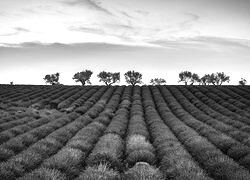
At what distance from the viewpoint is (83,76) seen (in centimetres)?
9788

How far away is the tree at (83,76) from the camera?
97.5m

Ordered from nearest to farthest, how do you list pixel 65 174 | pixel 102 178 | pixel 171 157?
pixel 102 178, pixel 65 174, pixel 171 157

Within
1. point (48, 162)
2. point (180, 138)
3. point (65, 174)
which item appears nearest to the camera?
point (65, 174)

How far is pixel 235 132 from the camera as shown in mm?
14336

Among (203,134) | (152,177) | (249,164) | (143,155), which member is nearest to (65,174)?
(152,177)

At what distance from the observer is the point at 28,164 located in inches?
352

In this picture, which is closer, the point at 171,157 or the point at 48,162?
the point at 48,162

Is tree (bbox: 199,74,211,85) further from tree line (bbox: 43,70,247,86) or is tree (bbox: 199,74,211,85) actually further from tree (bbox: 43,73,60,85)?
tree (bbox: 43,73,60,85)

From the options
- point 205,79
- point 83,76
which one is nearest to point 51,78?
point 83,76

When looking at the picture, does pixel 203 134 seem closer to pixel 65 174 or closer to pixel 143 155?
pixel 143 155

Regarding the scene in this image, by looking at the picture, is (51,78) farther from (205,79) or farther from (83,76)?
(205,79)

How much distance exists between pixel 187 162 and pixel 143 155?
5.82 ft

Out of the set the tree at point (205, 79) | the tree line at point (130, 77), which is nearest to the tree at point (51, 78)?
the tree line at point (130, 77)

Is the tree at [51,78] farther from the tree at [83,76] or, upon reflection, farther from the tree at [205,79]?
the tree at [205,79]
